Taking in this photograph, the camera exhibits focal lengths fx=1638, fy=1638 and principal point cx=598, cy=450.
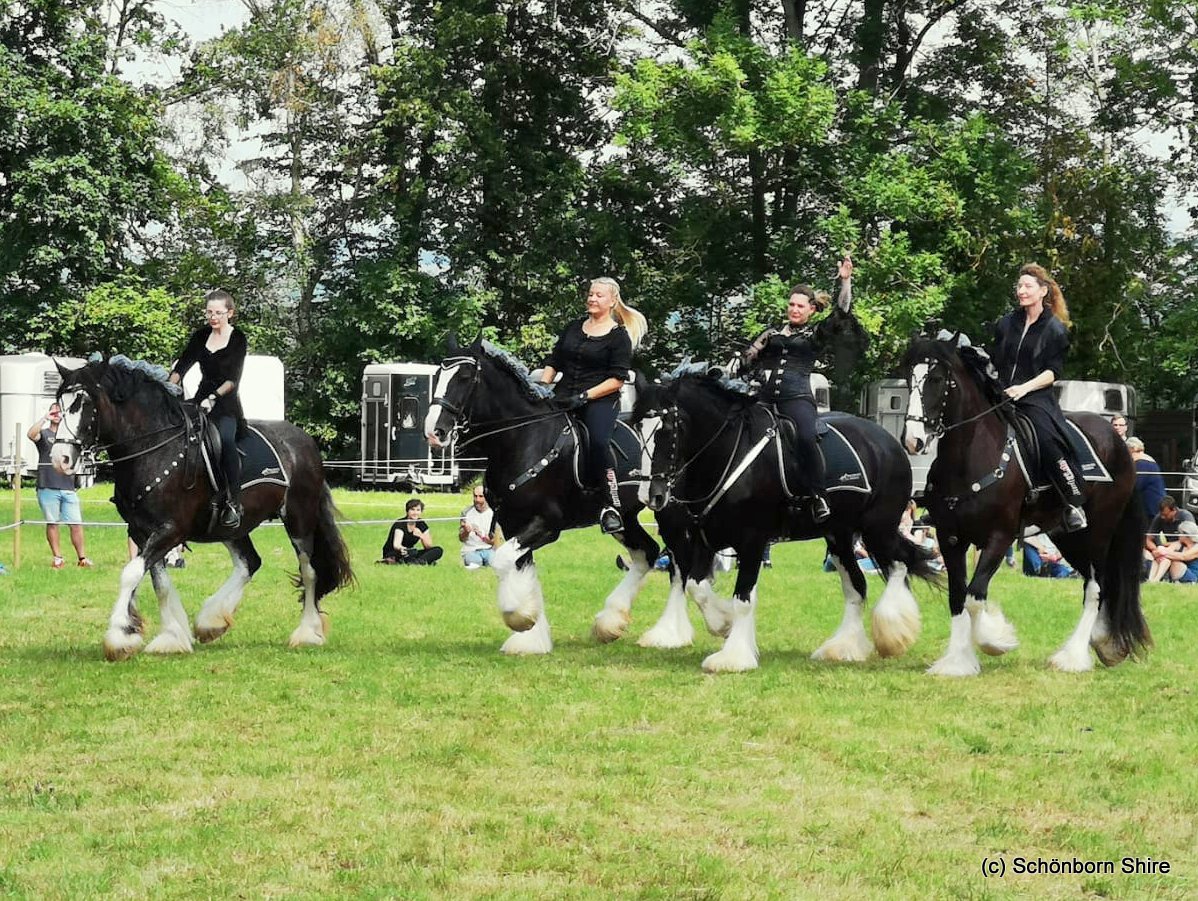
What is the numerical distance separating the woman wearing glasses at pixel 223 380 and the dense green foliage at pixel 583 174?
2582 centimetres

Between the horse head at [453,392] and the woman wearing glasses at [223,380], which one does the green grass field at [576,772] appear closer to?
the woman wearing glasses at [223,380]

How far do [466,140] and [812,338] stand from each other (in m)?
32.7

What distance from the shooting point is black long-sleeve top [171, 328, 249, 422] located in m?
13.4

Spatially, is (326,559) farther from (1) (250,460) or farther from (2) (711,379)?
(2) (711,379)

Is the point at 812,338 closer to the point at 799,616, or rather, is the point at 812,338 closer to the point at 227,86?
the point at 799,616

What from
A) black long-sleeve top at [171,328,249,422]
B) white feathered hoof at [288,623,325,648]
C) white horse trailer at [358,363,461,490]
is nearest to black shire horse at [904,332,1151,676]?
white feathered hoof at [288,623,325,648]

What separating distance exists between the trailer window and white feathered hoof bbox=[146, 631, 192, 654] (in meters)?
27.8

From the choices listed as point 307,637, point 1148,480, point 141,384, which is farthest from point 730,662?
point 1148,480

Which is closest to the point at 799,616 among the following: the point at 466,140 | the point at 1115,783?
the point at 1115,783

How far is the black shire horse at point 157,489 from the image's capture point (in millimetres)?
12688

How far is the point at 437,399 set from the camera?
13.0 m

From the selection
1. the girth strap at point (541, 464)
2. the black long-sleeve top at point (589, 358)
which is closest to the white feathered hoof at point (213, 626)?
the girth strap at point (541, 464)

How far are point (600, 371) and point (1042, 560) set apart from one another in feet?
37.3

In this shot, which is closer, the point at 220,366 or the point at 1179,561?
the point at 220,366
